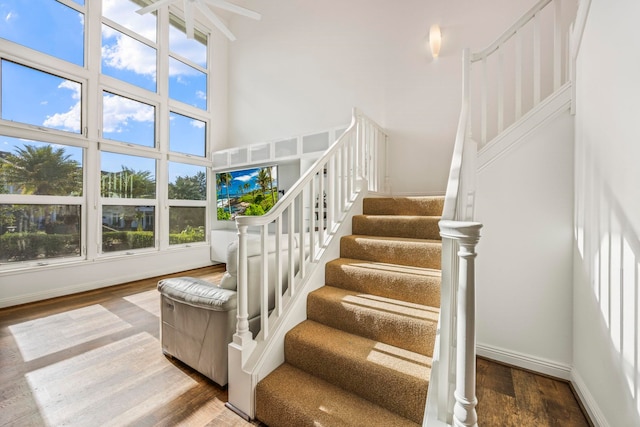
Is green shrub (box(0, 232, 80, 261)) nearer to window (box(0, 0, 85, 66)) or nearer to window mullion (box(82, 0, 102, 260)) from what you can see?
window mullion (box(82, 0, 102, 260))

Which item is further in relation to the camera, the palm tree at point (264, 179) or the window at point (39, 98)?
the palm tree at point (264, 179)

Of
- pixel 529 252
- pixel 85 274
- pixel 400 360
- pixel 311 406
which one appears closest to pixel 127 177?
pixel 85 274

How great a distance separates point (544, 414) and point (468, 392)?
4.17ft

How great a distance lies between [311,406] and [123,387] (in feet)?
4.31

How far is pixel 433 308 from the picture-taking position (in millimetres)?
1692

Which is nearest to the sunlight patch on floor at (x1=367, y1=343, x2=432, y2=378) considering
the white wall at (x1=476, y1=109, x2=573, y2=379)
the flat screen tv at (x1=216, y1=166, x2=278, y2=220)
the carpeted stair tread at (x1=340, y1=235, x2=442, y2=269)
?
the carpeted stair tread at (x1=340, y1=235, x2=442, y2=269)

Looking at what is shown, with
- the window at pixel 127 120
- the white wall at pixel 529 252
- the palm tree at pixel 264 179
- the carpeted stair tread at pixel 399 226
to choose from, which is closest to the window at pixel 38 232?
the window at pixel 127 120

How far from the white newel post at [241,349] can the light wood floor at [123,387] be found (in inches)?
3.2

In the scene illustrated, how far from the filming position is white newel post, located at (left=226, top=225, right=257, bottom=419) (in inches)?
60.6

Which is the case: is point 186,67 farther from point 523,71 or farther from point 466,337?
point 466,337

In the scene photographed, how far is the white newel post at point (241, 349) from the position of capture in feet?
5.05

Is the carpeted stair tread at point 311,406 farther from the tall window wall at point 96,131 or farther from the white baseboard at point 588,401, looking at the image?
the tall window wall at point 96,131

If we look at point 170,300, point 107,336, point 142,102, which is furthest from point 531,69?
point 142,102

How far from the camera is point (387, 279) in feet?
6.21
